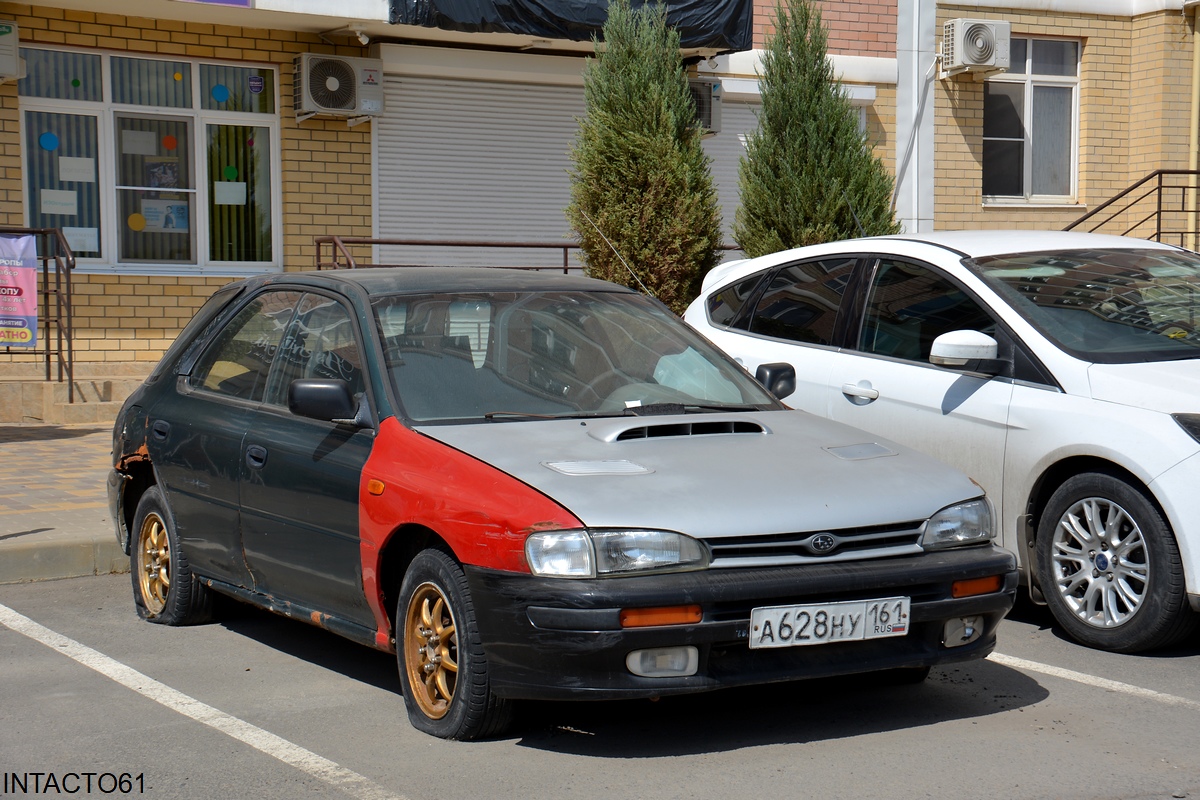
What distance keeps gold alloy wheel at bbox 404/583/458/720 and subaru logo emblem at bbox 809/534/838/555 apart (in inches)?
44.1

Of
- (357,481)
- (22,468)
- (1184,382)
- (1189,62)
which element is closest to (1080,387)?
(1184,382)

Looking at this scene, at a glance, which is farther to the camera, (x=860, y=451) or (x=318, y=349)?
(x=318, y=349)

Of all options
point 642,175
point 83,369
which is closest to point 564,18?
point 642,175

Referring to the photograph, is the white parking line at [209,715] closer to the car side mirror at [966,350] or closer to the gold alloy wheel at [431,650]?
the gold alloy wheel at [431,650]

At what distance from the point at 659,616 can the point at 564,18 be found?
36.8 feet

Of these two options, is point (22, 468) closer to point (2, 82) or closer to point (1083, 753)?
point (2, 82)

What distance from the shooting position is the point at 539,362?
17.2 feet

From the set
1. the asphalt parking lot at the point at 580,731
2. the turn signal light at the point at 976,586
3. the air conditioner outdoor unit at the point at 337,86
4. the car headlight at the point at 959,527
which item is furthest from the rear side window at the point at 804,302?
the air conditioner outdoor unit at the point at 337,86

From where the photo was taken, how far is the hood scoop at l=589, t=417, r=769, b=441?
187 inches

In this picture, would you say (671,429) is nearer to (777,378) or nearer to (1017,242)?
(777,378)

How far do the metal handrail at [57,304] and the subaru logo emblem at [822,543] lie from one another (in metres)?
9.97

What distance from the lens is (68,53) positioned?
45.8ft

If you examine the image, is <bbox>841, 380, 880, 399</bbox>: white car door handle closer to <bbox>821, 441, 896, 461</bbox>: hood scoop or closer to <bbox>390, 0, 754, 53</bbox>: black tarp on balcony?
<bbox>821, 441, 896, 461</bbox>: hood scoop

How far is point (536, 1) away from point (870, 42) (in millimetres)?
5072
